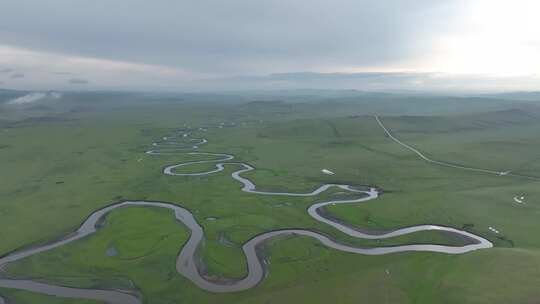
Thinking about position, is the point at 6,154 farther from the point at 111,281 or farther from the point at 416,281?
the point at 416,281

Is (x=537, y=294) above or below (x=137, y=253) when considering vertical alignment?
above

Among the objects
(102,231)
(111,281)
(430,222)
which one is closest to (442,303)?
(430,222)

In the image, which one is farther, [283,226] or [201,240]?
[283,226]

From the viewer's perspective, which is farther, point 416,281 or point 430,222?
point 430,222

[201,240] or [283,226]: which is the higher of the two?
[283,226]

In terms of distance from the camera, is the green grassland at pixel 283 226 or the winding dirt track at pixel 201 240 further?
the winding dirt track at pixel 201 240

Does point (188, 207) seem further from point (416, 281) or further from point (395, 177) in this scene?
point (395, 177)

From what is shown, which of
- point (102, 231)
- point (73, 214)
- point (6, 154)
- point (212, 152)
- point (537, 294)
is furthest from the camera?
point (212, 152)

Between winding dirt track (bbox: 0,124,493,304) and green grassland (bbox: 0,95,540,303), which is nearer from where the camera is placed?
green grassland (bbox: 0,95,540,303)

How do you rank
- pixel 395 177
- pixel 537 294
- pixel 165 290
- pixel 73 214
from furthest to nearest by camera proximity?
pixel 395 177, pixel 73 214, pixel 165 290, pixel 537 294

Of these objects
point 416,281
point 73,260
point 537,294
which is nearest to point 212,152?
point 73,260
